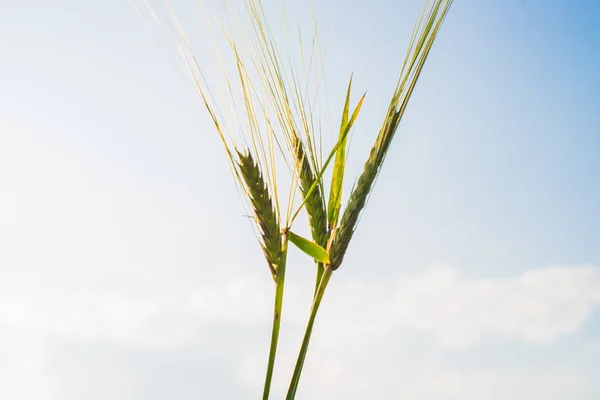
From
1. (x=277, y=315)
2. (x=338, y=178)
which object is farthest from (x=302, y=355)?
(x=338, y=178)

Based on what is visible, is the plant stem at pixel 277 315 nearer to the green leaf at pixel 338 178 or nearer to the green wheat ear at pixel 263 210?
the green wheat ear at pixel 263 210

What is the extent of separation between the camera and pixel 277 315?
4.40 ft

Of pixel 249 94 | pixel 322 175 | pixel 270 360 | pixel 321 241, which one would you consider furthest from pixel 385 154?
pixel 270 360

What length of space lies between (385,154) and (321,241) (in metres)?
0.28

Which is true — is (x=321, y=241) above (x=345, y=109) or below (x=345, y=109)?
below

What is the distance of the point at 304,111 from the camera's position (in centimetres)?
153

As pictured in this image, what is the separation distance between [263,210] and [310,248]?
0.49 feet

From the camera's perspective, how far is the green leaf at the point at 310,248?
1.39 meters

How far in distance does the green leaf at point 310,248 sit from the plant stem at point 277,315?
0.09 ft

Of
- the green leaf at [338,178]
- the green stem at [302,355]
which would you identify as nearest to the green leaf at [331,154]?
the green leaf at [338,178]

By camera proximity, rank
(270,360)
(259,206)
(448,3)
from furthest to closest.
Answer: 1. (448,3)
2. (259,206)
3. (270,360)

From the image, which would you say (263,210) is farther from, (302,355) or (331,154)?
(302,355)

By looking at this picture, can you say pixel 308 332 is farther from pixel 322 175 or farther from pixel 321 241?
pixel 322 175

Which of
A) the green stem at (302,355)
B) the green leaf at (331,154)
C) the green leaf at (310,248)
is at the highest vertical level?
the green leaf at (331,154)
